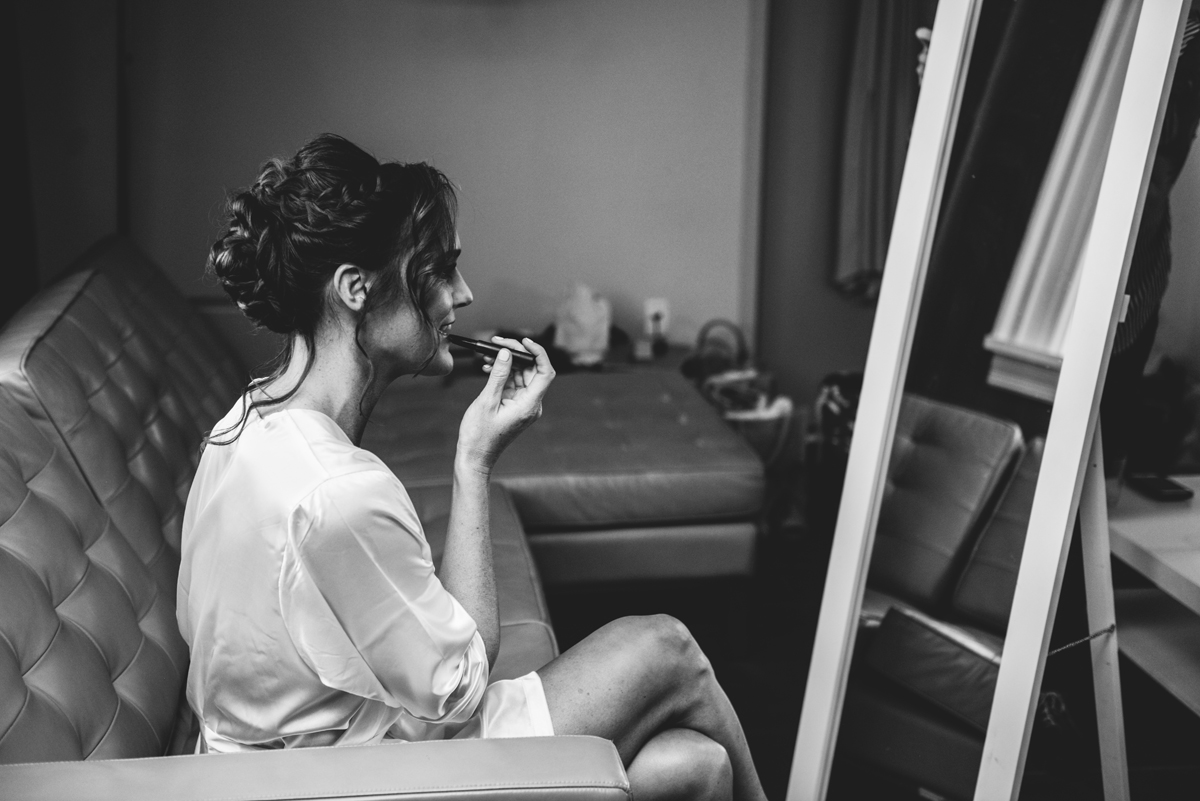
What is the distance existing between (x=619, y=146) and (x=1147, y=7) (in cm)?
256

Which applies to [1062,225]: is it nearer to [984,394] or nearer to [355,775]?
[984,394]

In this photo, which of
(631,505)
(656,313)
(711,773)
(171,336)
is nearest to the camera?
(711,773)

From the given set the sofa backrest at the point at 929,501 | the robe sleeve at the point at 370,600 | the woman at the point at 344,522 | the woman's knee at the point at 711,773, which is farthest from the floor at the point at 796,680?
the robe sleeve at the point at 370,600

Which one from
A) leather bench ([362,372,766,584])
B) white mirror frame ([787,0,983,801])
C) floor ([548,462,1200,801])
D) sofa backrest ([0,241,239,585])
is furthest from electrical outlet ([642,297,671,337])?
white mirror frame ([787,0,983,801])

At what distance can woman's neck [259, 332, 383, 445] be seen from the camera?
1203 mm

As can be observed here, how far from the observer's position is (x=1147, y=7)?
1.21 m

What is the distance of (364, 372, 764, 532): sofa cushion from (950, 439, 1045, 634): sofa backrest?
35.3 inches

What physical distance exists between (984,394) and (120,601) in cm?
129

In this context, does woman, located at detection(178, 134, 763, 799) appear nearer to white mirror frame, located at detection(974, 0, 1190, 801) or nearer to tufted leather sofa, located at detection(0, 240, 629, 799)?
tufted leather sofa, located at detection(0, 240, 629, 799)

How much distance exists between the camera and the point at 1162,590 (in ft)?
5.07

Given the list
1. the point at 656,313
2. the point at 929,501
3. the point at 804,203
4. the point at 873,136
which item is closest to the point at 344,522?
the point at 929,501

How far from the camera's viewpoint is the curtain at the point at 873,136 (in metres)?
3.42

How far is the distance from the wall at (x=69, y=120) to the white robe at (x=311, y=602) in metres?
2.49

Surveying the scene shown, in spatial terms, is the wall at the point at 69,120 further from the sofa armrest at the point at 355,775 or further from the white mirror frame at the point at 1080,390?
the white mirror frame at the point at 1080,390
